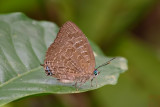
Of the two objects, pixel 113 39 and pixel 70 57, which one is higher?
pixel 70 57

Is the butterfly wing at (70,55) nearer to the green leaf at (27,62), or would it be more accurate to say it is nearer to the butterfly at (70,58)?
the butterfly at (70,58)

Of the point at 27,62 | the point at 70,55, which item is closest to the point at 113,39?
the point at 70,55

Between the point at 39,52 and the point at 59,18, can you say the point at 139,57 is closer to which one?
the point at 59,18

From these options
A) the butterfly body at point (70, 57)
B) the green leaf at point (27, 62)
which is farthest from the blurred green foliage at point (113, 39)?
the butterfly body at point (70, 57)

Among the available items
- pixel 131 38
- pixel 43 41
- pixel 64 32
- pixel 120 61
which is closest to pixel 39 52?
pixel 43 41

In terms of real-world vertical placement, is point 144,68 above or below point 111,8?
below

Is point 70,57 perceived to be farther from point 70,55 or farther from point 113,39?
point 113,39

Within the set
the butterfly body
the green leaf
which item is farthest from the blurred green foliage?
the butterfly body

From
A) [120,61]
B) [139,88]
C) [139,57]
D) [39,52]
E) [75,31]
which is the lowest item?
[139,88]
